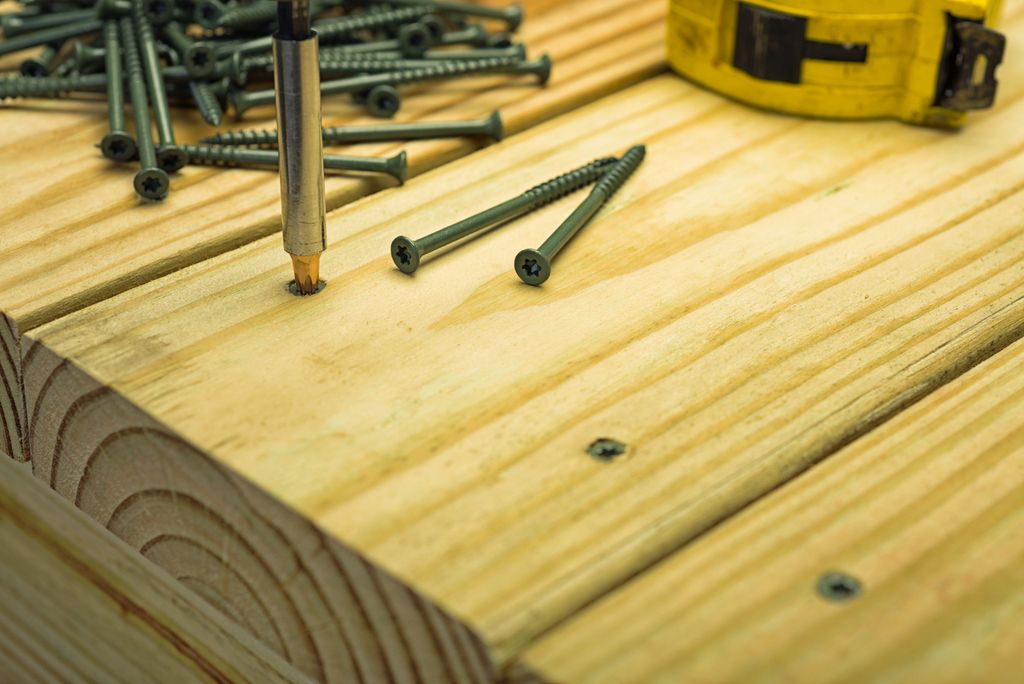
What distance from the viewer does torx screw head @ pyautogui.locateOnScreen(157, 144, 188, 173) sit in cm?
131

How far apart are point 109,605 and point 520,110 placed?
0.72 m

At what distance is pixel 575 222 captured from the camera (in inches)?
47.1

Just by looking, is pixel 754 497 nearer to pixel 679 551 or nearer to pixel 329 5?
pixel 679 551

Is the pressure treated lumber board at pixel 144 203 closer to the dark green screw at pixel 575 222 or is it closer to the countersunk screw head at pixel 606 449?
the dark green screw at pixel 575 222

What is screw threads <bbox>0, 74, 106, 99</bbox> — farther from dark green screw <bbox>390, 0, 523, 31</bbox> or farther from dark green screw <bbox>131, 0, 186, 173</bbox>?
dark green screw <bbox>390, 0, 523, 31</bbox>

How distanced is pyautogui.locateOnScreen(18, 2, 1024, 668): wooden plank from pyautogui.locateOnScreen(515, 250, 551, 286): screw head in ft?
0.05

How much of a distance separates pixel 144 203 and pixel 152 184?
22 millimetres

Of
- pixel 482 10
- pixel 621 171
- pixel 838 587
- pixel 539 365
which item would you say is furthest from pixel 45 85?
pixel 838 587

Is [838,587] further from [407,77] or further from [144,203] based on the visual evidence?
[407,77]

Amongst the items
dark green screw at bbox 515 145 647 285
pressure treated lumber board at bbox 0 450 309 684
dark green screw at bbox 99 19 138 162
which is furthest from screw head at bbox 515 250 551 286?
dark green screw at bbox 99 19 138 162

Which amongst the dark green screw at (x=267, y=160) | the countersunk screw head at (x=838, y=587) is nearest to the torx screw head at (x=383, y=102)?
the dark green screw at (x=267, y=160)

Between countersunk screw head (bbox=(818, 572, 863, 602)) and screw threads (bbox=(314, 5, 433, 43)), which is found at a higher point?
screw threads (bbox=(314, 5, 433, 43))

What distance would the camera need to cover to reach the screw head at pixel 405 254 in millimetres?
1118

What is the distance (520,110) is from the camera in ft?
4.90
